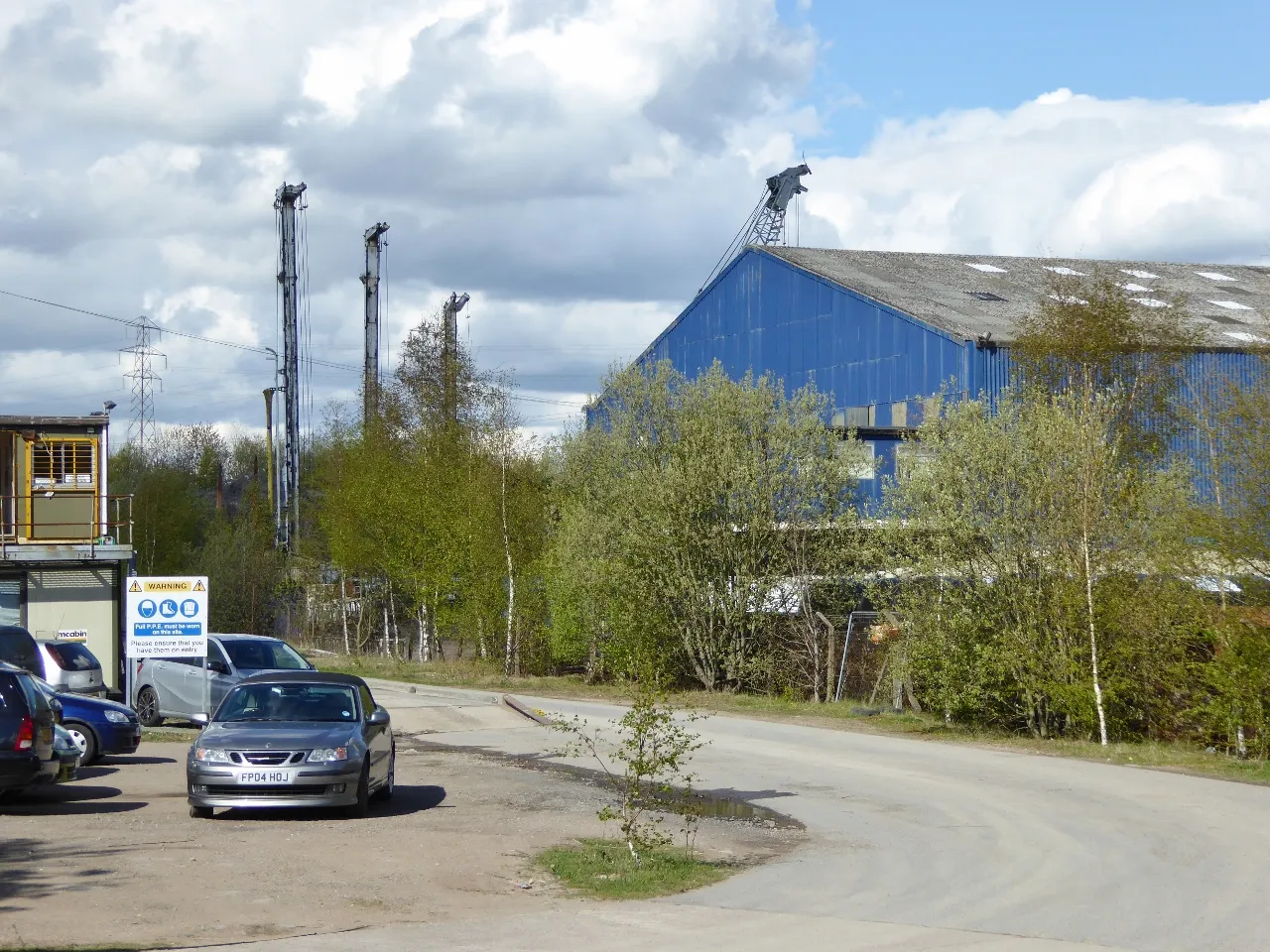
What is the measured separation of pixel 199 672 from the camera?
23.3 meters

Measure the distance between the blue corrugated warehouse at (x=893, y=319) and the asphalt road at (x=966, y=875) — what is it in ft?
57.5

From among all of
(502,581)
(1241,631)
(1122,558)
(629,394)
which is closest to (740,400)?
(629,394)

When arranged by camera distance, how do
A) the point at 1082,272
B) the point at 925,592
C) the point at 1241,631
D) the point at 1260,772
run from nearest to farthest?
the point at 1260,772 → the point at 1241,631 → the point at 925,592 → the point at 1082,272

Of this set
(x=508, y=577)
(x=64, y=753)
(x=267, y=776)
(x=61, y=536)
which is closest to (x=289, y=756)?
(x=267, y=776)

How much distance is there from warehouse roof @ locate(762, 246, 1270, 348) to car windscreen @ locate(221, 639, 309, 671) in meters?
21.3

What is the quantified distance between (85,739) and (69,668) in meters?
4.58

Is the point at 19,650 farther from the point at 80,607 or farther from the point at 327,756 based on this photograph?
the point at 327,756

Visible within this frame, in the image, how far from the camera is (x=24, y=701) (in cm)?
1330

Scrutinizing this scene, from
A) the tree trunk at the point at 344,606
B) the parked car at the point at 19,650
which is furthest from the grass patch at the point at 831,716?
the parked car at the point at 19,650

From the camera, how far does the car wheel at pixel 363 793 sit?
13594 mm

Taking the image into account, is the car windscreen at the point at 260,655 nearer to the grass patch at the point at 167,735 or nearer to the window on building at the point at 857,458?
the grass patch at the point at 167,735

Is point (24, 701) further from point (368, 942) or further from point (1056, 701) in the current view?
point (1056, 701)

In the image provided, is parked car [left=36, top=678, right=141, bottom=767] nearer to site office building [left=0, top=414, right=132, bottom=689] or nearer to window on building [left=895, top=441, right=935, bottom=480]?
site office building [left=0, top=414, right=132, bottom=689]

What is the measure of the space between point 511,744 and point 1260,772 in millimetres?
10875
